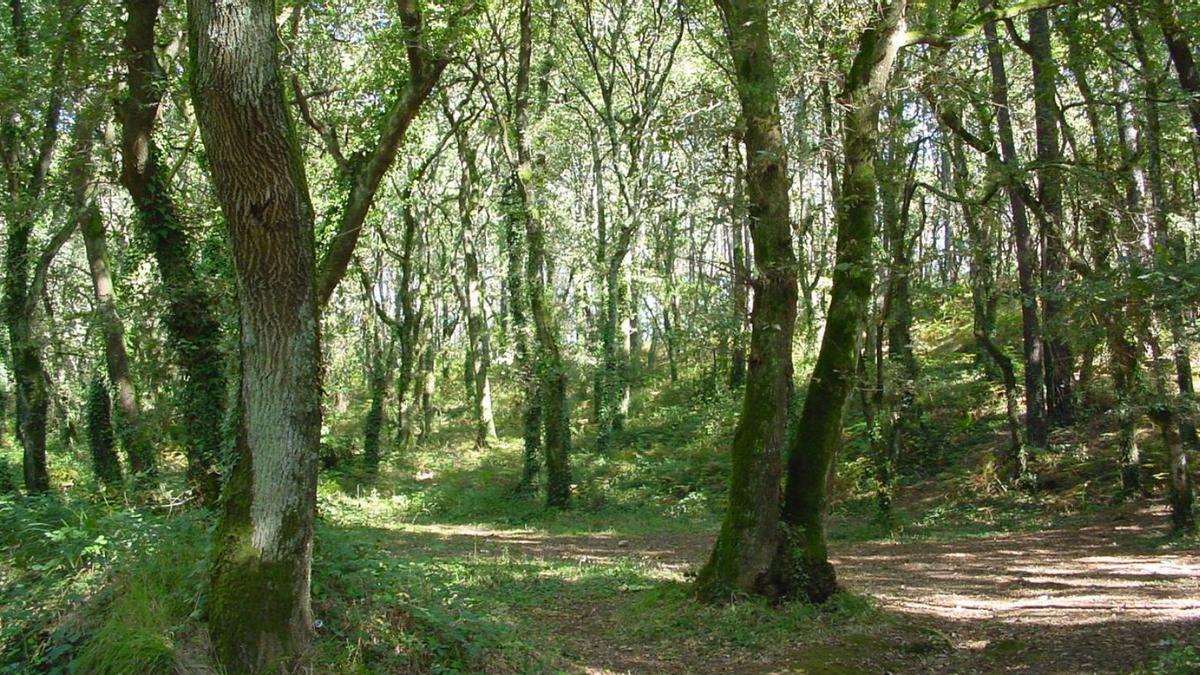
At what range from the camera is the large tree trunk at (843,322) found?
8.34 m

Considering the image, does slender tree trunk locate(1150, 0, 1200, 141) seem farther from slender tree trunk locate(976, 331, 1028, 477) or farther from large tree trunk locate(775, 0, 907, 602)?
slender tree trunk locate(976, 331, 1028, 477)

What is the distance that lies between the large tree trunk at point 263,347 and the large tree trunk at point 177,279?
5672 millimetres

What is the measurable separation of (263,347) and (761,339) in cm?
497

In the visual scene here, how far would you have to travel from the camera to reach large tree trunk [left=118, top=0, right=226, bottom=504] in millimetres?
10227

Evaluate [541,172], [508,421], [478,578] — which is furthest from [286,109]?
[508,421]

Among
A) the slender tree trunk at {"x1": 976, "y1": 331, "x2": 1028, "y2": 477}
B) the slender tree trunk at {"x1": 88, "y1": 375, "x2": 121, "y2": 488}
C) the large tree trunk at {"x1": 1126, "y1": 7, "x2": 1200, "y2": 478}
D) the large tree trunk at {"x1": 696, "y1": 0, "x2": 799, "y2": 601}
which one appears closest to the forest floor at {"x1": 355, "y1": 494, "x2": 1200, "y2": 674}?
the large tree trunk at {"x1": 696, "y1": 0, "x2": 799, "y2": 601}

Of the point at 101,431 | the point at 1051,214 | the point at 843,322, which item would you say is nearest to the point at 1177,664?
the point at 843,322

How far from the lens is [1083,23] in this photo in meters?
8.79

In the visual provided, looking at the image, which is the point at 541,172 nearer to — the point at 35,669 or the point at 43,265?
the point at 43,265

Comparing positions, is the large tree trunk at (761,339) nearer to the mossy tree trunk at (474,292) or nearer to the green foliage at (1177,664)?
the green foliage at (1177,664)

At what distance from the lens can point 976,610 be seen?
892 centimetres

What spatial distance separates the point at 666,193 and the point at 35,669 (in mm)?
6712

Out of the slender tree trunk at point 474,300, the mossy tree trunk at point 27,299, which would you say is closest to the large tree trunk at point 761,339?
the mossy tree trunk at point 27,299

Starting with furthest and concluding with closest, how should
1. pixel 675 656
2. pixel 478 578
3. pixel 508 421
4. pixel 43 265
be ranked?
pixel 508 421
pixel 43 265
pixel 478 578
pixel 675 656
